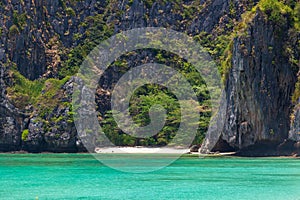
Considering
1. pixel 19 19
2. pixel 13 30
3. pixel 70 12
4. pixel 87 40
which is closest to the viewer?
pixel 13 30

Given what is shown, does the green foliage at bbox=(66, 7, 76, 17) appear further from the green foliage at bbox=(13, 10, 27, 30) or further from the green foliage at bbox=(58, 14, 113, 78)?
the green foliage at bbox=(13, 10, 27, 30)

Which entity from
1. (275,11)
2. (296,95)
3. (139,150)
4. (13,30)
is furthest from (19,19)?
(296,95)

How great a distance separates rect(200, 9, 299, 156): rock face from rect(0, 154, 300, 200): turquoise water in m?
19.0

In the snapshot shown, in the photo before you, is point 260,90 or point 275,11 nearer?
point 260,90

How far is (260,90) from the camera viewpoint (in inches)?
2995

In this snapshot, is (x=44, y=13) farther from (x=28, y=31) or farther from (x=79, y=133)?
(x=79, y=133)

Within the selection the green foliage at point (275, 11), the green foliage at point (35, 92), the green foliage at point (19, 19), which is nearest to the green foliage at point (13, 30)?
the green foliage at point (19, 19)

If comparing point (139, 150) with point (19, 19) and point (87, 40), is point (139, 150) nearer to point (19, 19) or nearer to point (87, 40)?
point (87, 40)

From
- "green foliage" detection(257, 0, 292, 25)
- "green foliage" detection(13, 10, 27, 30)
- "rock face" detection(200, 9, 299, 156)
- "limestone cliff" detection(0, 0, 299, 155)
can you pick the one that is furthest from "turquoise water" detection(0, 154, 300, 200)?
"green foliage" detection(13, 10, 27, 30)

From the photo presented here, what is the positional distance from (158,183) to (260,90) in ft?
122

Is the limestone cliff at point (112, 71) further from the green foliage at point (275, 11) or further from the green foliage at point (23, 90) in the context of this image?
the green foliage at point (275, 11)

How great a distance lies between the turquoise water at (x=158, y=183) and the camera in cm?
3531

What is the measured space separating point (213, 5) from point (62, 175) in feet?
276

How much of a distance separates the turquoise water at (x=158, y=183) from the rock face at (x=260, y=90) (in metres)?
19.0
